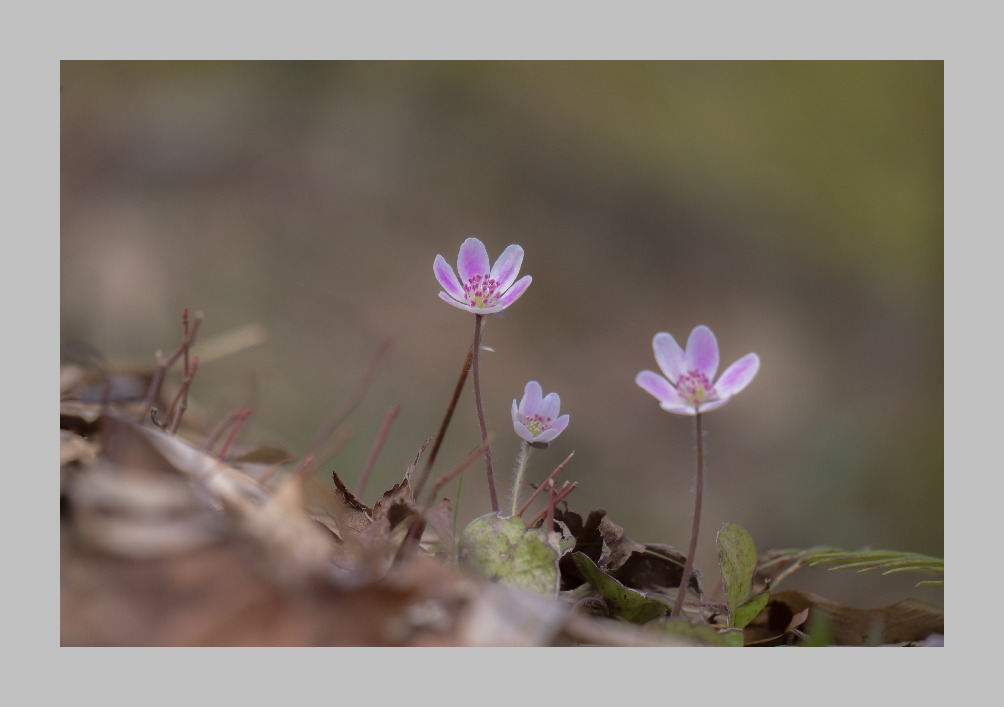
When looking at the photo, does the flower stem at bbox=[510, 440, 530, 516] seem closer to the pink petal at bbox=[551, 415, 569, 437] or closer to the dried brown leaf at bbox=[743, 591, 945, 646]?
the pink petal at bbox=[551, 415, 569, 437]

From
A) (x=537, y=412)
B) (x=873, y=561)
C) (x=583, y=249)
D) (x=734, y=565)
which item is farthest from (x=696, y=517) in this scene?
(x=583, y=249)

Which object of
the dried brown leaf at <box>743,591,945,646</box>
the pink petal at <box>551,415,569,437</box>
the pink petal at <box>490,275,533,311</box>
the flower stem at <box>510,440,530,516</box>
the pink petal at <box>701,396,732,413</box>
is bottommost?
the dried brown leaf at <box>743,591,945,646</box>

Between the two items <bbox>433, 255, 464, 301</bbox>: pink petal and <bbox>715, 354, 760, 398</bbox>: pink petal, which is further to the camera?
<bbox>433, 255, 464, 301</bbox>: pink petal

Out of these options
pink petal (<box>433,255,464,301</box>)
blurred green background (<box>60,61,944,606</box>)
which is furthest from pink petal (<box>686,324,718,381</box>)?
blurred green background (<box>60,61,944,606</box>)

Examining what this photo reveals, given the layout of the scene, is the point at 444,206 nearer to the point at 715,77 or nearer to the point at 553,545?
the point at 715,77

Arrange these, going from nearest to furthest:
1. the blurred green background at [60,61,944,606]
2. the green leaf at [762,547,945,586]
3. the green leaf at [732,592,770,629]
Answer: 1. the green leaf at [732,592,770,629]
2. the green leaf at [762,547,945,586]
3. the blurred green background at [60,61,944,606]

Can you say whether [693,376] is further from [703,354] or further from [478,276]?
[478,276]

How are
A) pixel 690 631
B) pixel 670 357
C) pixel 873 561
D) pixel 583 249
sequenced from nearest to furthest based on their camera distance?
pixel 690 631 → pixel 670 357 → pixel 873 561 → pixel 583 249
